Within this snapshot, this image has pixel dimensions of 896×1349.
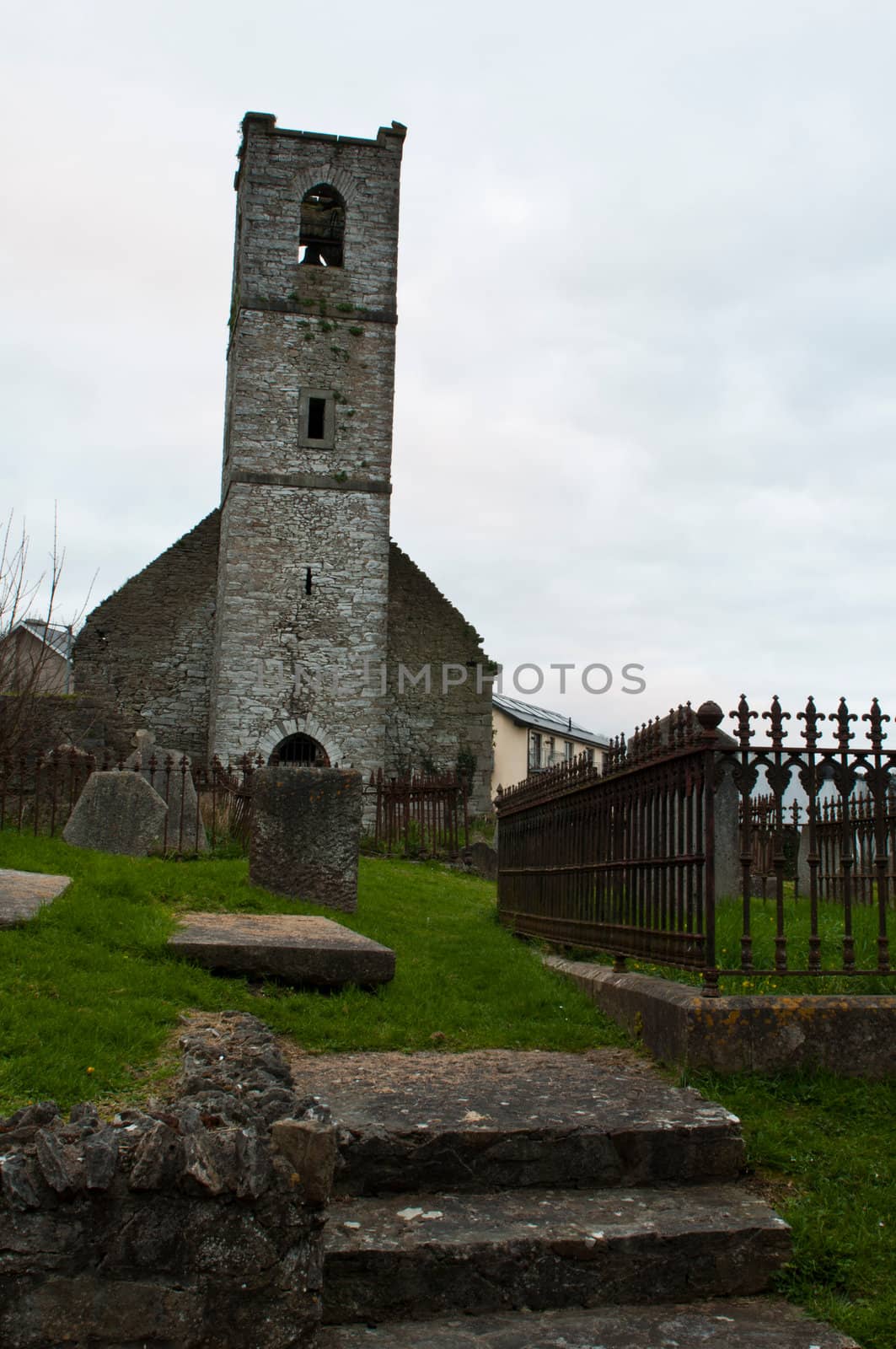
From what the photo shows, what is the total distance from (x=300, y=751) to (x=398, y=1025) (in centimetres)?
1714

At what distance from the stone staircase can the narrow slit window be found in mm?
19430

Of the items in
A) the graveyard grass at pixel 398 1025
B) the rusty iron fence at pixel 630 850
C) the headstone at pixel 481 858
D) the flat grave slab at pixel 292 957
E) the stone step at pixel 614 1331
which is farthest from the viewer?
the headstone at pixel 481 858

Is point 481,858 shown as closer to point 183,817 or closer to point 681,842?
point 183,817

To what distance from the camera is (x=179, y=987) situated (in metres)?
5.68

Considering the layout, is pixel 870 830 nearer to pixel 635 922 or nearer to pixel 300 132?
pixel 635 922

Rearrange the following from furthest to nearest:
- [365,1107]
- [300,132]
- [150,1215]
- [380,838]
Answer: [300,132] < [380,838] < [365,1107] < [150,1215]

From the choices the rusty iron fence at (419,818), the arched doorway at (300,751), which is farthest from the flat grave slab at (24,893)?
the arched doorway at (300,751)

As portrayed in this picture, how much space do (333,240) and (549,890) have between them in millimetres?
19146

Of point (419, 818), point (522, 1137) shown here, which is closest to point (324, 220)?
point (419, 818)

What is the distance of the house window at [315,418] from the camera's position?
22.7 m

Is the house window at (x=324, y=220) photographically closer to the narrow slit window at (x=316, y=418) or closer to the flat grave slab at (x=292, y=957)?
the narrow slit window at (x=316, y=418)

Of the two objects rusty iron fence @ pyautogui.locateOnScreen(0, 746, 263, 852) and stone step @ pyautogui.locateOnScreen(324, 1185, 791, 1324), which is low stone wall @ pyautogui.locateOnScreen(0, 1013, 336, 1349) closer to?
stone step @ pyautogui.locateOnScreen(324, 1185, 791, 1324)

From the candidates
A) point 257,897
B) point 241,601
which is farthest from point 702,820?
point 241,601

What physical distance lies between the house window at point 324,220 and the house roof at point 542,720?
23.6m
